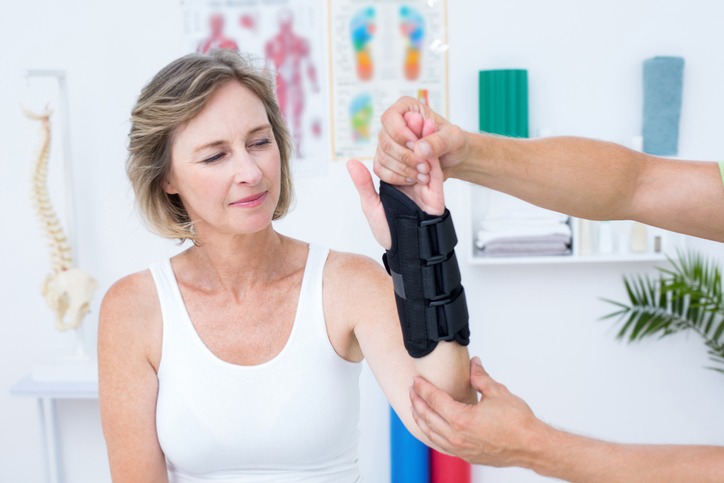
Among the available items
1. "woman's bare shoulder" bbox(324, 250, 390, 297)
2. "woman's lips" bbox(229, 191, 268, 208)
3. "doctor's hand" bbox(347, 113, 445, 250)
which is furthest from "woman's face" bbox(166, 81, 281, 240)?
A: "doctor's hand" bbox(347, 113, 445, 250)

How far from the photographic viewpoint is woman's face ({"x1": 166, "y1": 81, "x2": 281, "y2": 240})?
1425 mm

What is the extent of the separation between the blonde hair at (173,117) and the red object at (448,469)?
1487mm

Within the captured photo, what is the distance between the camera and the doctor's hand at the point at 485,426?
119 centimetres

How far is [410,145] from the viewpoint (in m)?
1.16

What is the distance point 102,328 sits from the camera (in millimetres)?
1524

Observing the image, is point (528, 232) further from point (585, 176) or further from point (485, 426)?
point (485, 426)

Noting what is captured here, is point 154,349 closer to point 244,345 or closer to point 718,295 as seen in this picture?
point 244,345

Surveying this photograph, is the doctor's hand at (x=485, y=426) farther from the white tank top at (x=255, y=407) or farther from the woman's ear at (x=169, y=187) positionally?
the woman's ear at (x=169, y=187)

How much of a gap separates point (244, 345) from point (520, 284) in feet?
5.22

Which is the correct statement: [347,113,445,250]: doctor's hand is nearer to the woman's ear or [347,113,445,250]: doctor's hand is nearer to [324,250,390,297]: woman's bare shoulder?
[324,250,390,297]: woman's bare shoulder

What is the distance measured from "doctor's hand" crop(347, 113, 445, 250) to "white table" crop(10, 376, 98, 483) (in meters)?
1.62

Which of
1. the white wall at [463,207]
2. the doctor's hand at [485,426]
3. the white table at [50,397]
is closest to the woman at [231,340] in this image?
the doctor's hand at [485,426]

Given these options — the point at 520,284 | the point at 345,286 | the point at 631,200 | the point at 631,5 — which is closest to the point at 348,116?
the point at 520,284

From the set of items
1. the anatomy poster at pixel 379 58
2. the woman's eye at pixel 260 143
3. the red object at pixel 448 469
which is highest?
the anatomy poster at pixel 379 58
